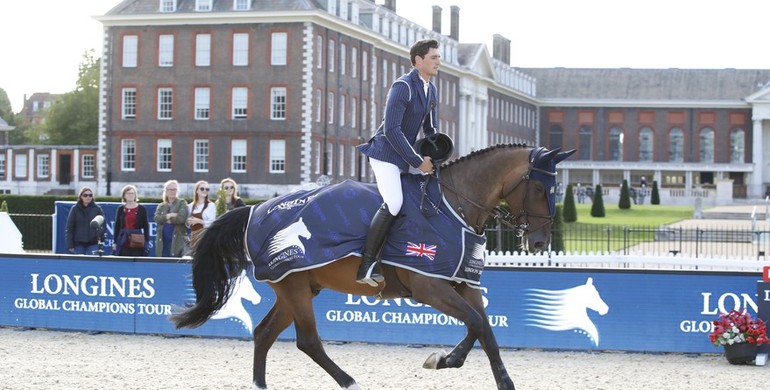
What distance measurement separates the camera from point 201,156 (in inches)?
2315

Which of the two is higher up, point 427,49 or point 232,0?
point 232,0

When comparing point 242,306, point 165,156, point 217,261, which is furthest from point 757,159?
point 217,261

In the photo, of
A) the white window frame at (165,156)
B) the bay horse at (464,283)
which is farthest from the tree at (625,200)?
the bay horse at (464,283)

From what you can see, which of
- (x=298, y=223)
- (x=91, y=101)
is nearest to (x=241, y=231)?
(x=298, y=223)

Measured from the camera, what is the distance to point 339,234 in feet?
29.3

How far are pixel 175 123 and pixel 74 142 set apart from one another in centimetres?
3490

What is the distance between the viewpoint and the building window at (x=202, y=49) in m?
58.1

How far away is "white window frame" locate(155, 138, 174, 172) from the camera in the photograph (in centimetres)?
5900

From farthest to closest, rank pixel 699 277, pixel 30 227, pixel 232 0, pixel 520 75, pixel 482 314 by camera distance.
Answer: pixel 520 75
pixel 232 0
pixel 30 227
pixel 699 277
pixel 482 314

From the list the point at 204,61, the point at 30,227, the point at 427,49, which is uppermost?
Answer: the point at 204,61

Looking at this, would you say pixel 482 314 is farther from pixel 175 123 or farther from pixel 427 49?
pixel 175 123

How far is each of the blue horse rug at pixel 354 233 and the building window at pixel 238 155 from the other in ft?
160

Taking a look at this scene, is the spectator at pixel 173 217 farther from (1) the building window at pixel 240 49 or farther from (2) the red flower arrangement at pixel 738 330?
(1) the building window at pixel 240 49

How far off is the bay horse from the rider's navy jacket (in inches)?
13.7
